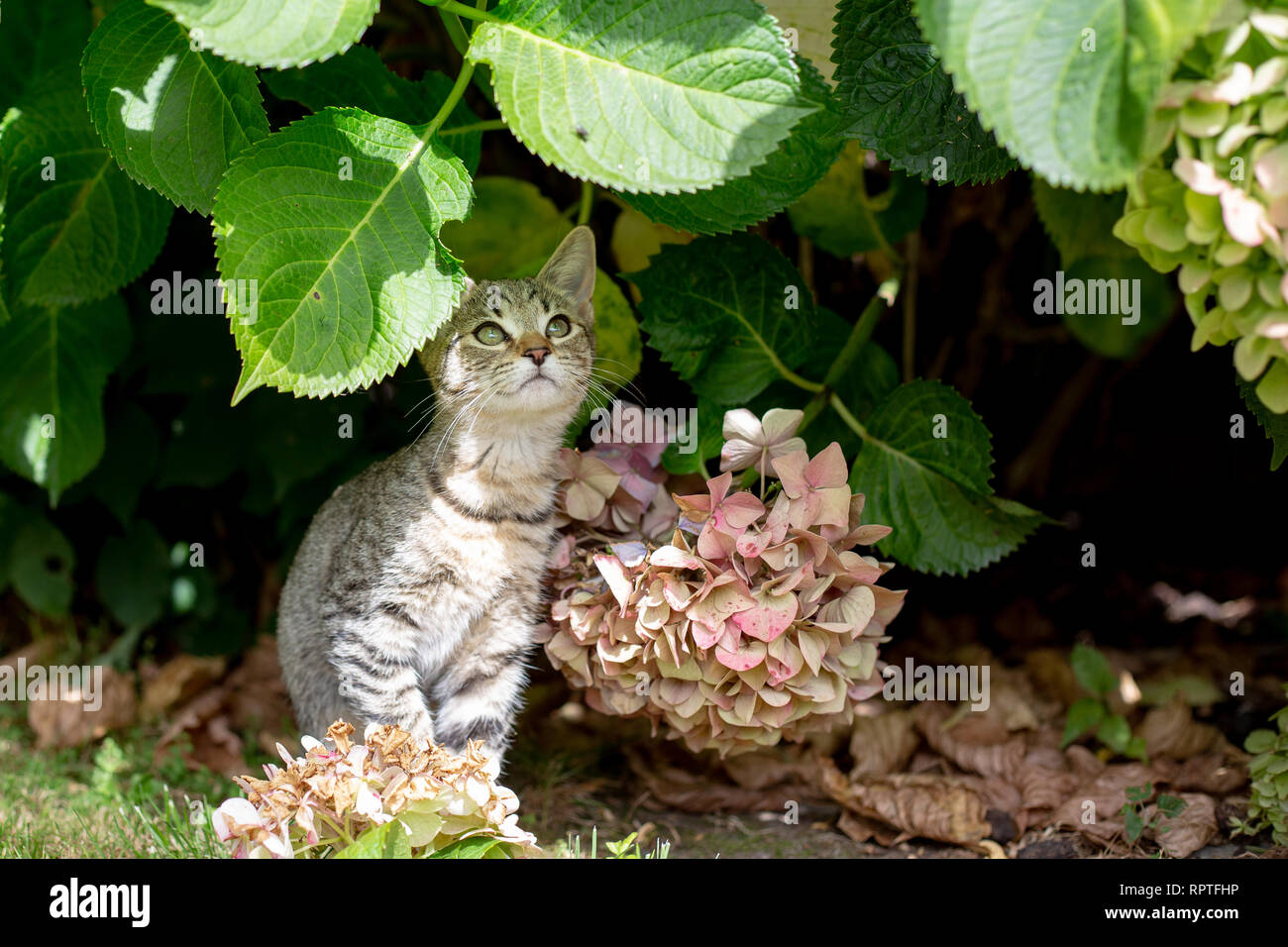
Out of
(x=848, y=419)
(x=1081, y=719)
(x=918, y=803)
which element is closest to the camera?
(x=848, y=419)

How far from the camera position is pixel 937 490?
1801 millimetres

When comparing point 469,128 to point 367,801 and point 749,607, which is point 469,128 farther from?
point 367,801

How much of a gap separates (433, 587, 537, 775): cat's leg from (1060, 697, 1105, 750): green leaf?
3.77 feet

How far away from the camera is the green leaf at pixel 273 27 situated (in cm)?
125

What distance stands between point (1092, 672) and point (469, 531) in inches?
54.2

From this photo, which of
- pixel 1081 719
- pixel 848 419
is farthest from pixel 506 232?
pixel 1081 719

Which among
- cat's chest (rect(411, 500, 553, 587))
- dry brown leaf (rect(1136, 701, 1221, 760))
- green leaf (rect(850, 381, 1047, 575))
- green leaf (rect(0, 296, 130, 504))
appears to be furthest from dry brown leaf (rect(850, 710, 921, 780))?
green leaf (rect(0, 296, 130, 504))

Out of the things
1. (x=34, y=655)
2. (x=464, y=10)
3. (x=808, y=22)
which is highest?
(x=808, y=22)

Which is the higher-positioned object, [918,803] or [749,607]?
[749,607]

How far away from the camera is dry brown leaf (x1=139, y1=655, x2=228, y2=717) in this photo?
2521mm

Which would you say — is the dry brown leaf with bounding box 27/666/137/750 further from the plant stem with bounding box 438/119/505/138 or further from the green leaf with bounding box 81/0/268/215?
the plant stem with bounding box 438/119/505/138

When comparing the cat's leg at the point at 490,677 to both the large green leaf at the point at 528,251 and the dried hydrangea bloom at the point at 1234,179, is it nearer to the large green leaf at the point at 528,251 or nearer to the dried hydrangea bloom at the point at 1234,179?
the large green leaf at the point at 528,251

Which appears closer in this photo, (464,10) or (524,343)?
(464,10)

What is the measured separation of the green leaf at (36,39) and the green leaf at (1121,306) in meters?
2.09
